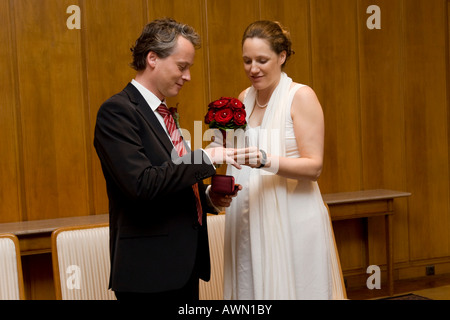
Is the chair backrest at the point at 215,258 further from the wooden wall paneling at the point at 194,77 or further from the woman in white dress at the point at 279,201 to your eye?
the wooden wall paneling at the point at 194,77

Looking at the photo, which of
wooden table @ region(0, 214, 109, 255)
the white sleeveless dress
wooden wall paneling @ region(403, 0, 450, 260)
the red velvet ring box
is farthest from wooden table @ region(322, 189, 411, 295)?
the red velvet ring box

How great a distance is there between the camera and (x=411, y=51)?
18.6 ft

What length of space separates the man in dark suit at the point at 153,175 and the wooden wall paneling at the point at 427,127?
3928 mm

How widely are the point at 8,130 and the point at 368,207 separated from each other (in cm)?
324

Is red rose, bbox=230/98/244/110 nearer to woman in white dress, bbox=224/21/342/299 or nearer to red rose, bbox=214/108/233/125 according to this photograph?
red rose, bbox=214/108/233/125

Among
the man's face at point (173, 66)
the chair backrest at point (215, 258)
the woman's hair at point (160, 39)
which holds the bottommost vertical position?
the chair backrest at point (215, 258)

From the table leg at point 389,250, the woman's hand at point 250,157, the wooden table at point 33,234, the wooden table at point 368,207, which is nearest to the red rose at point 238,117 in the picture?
the woman's hand at point 250,157

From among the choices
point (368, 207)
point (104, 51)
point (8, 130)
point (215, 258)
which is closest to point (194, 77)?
point (104, 51)

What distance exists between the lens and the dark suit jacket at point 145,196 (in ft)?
6.93

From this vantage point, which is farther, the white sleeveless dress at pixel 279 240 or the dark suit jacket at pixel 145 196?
the white sleeveless dress at pixel 279 240

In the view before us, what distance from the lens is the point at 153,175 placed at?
2107mm

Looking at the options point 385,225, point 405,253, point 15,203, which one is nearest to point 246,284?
point 15,203

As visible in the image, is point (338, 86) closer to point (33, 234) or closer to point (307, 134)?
point (307, 134)

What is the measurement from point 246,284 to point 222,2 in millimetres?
3039
